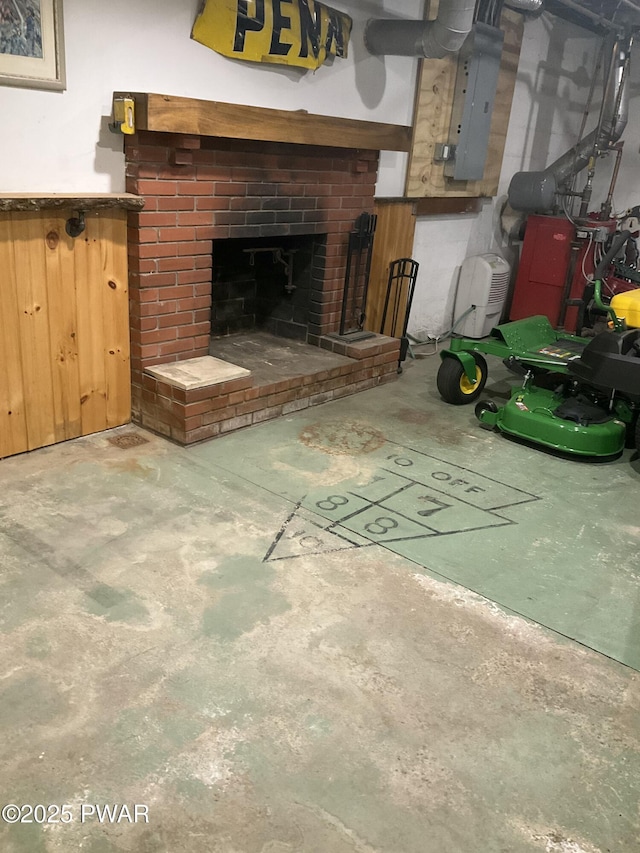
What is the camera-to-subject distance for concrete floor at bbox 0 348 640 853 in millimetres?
1869

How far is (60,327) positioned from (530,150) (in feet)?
18.5

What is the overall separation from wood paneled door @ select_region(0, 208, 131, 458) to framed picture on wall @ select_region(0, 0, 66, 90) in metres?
0.61

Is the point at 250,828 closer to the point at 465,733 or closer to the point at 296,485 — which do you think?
the point at 465,733

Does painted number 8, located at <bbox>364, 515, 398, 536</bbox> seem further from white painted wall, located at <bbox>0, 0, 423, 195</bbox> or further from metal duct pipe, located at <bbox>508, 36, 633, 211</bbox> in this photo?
metal duct pipe, located at <bbox>508, 36, 633, 211</bbox>

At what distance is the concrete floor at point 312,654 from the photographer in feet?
6.13

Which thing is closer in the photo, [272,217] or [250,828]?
[250,828]

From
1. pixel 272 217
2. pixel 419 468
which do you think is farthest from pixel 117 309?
pixel 419 468

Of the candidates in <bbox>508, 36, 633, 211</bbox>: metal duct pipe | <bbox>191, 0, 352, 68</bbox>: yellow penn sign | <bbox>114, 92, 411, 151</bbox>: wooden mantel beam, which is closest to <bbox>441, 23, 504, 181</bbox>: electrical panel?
<bbox>508, 36, 633, 211</bbox>: metal duct pipe

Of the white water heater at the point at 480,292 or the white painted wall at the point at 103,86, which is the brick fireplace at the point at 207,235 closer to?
the white painted wall at the point at 103,86

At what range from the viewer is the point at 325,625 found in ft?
8.52

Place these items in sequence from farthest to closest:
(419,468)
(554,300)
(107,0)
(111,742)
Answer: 1. (554,300)
2. (419,468)
3. (107,0)
4. (111,742)

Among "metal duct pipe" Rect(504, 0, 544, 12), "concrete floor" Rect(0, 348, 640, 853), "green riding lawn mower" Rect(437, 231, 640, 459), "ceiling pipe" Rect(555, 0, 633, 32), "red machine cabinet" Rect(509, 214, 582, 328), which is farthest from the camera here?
"red machine cabinet" Rect(509, 214, 582, 328)

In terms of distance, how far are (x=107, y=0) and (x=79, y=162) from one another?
784 mm

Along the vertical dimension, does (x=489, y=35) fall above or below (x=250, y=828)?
above
